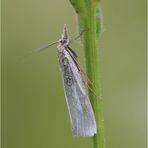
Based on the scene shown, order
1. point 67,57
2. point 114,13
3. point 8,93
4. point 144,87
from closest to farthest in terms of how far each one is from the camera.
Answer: point 67,57 < point 144,87 < point 8,93 < point 114,13

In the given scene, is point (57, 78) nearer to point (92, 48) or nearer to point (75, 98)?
point (75, 98)

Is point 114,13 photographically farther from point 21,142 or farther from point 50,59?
point 21,142

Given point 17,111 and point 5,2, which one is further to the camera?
point 5,2

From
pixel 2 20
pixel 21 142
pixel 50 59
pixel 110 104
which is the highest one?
pixel 2 20

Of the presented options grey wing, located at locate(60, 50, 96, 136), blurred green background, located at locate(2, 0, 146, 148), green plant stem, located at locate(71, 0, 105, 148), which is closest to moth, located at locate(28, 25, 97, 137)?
grey wing, located at locate(60, 50, 96, 136)

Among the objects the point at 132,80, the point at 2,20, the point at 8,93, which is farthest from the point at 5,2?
the point at 132,80

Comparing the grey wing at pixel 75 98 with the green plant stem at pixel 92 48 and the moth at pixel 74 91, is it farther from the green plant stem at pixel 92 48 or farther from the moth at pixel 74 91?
the green plant stem at pixel 92 48

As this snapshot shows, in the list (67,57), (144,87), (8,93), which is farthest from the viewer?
(8,93)

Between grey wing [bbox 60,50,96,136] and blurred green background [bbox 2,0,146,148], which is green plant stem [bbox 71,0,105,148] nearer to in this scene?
grey wing [bbox 60,50,96,136]
